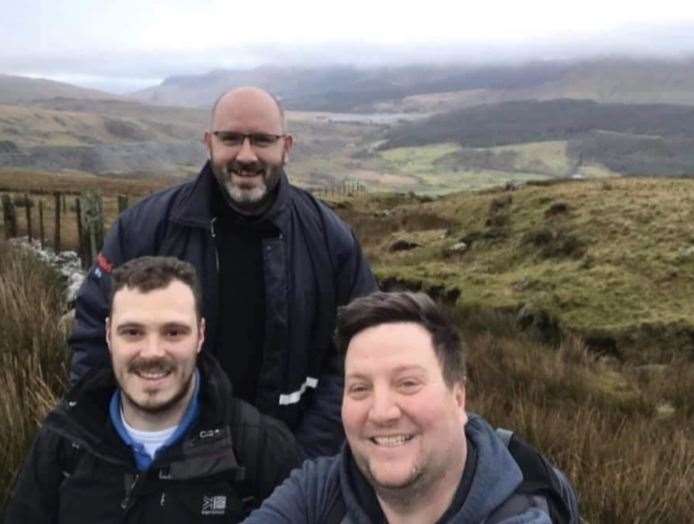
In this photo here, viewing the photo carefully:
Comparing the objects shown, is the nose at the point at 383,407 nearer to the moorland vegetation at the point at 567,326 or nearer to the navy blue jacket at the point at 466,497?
the navy blue jacket at the point at 466,497

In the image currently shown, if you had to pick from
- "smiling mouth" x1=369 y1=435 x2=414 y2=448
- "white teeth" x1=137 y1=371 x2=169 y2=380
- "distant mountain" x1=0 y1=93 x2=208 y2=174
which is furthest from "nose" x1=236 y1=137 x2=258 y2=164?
"distant mountain" x1=0 y1=93 x2=208 y2=174

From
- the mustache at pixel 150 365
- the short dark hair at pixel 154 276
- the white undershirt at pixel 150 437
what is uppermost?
the short dark hair at pixel 154 276

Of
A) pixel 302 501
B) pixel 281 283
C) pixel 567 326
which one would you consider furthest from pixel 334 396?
pixel 567 326

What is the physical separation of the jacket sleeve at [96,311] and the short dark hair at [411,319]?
1491 mm

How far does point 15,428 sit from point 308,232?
68.1 inches

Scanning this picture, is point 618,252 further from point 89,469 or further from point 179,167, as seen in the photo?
point 179,167

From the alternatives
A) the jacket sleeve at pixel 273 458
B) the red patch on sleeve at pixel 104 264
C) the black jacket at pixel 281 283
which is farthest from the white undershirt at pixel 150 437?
the red patch on sleeve at pixel 104 264

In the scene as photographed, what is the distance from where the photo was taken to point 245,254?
12.0ft

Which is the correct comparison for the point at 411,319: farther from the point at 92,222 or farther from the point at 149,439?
the point at 92,222

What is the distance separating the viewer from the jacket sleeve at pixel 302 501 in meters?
2.48

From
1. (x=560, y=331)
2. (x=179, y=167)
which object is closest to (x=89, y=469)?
(x=560, y=331)

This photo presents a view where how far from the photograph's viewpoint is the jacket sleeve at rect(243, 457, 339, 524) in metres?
2.48

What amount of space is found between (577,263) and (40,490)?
9.35 m

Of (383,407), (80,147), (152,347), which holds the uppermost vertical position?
(383,407)
